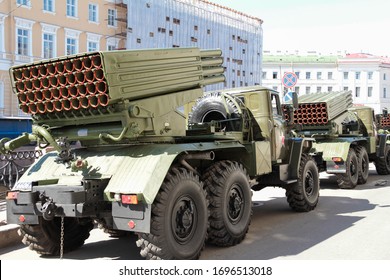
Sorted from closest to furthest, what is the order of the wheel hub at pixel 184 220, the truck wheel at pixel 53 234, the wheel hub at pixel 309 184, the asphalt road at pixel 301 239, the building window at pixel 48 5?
the wheel hub at pixel 184 220, the truck wheel at pixel 53 234, the asphalt road at pixel 301 239, the wheel hub at pixel 309 184, the building window at pixel 48 5

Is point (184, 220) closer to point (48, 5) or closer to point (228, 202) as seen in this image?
point (228, 202)

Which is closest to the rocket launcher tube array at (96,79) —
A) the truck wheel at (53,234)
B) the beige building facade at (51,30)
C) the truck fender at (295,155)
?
the truck wheel at (53,234)

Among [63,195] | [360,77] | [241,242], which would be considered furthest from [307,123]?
[360,77]

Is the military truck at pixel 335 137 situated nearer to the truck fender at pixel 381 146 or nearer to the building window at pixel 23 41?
the truck fender at pixel 381 146

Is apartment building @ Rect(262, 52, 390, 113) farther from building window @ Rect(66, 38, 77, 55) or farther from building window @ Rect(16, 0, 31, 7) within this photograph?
building window @ Rect(16, 0, 31, 7)

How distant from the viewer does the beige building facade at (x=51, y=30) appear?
33.9 m

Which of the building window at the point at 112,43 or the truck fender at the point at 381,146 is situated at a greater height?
the building window at the point at 112,43

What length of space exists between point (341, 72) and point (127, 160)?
90.6 metres

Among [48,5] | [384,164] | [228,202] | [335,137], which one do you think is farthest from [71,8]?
[228,202]

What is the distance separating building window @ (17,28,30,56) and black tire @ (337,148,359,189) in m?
27.7

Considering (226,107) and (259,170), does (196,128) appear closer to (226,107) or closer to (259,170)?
(226,107)

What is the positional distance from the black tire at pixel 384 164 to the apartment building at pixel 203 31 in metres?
31.2

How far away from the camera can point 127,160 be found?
19.9ft

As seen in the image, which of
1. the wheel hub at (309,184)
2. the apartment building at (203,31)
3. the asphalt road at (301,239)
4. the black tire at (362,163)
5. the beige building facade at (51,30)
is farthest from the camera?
the apartment building at (203,31)
